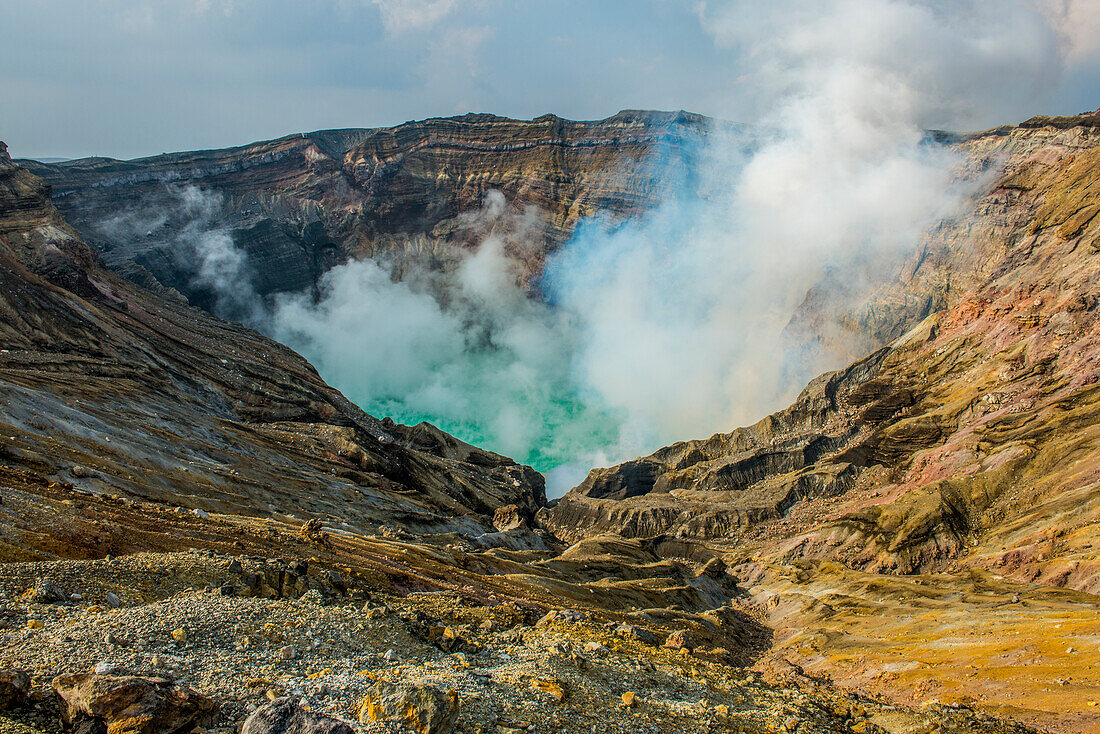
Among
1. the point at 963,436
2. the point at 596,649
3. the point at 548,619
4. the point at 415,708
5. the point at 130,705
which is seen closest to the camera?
the point at 130,705

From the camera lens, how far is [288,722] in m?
17.6

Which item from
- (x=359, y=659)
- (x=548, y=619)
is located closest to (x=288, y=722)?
(x=359, y=659)

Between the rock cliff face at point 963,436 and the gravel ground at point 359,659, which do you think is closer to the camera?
the gravel ground at point 359,659

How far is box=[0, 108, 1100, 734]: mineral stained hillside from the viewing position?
2347 cm

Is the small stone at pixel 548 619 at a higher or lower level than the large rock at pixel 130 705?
higher

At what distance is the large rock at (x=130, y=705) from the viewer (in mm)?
16781

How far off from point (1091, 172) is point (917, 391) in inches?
2690

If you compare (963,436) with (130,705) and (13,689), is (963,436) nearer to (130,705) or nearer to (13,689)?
(130,705)

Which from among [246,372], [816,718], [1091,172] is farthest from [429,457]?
[1091,172]

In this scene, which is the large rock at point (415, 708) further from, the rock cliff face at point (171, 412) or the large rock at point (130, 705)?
the rock cliff face at point (171, 412)

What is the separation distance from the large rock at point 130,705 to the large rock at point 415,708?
4359mm

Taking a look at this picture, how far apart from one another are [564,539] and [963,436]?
89.9 m

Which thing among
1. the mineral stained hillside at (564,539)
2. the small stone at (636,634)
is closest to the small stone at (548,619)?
the mineral stained hillside at (564,539)

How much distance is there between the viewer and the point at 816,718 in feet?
95.2
